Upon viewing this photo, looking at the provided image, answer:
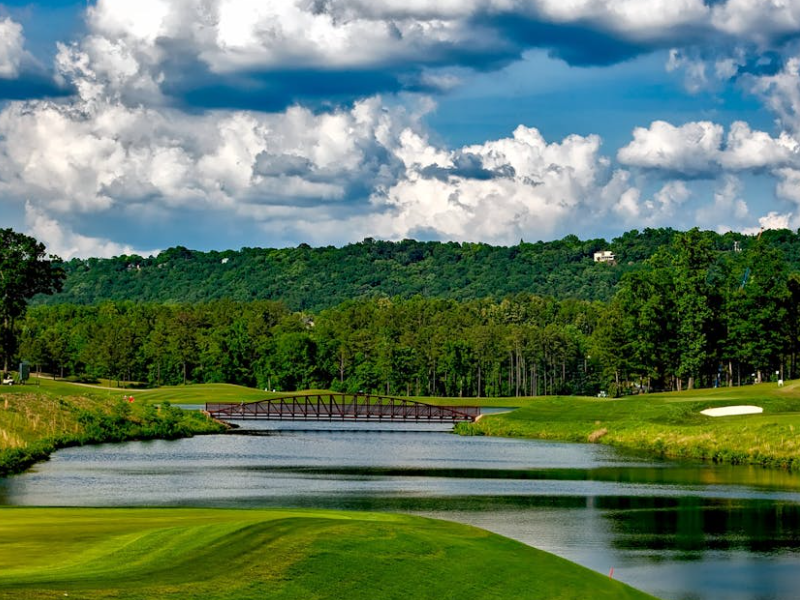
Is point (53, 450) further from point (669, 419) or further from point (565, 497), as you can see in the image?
point (669, 419)

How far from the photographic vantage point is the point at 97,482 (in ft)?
165

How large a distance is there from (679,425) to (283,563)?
60.8 metres

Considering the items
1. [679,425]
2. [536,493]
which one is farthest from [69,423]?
[679,425]

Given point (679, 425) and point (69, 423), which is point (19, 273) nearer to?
point (69, 423)

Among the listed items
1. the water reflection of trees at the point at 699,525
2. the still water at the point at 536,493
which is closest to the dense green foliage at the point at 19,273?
the still water at the point at 536,493

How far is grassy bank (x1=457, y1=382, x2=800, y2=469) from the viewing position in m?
65.6

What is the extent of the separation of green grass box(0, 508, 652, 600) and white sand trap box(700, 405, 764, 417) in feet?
183

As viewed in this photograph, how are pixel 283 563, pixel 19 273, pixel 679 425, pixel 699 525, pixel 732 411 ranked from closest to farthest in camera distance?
pixel 283 563
pixel 699 525
pixel 679 425
pixel 732 411
pixel 19 273

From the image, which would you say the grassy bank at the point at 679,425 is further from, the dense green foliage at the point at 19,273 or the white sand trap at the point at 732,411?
the dense green foliage at the point at 19,273

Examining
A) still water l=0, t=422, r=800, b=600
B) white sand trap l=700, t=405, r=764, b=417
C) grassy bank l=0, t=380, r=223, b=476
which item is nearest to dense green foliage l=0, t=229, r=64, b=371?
grassy bank l=0, t=380, r=223, b=476

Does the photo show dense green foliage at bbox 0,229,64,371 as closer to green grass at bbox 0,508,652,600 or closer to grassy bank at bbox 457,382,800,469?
grassy bank at bbox 457,382,800,469

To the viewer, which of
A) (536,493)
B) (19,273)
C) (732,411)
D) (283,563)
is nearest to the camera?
(283,563)

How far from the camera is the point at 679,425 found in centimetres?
7775

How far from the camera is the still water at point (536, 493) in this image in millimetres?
31906
